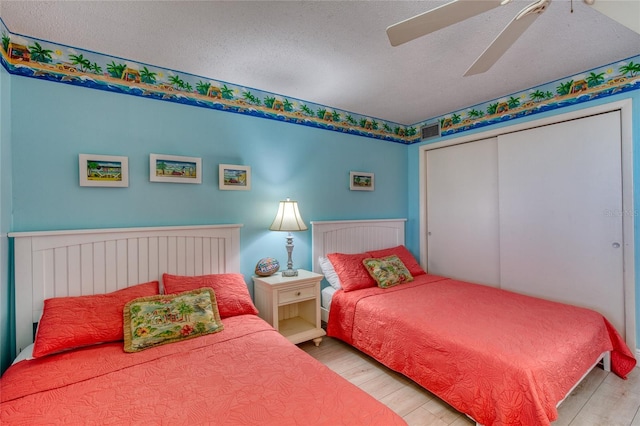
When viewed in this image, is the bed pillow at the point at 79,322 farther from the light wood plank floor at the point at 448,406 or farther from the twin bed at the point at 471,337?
the twin bed at the point at 471,337

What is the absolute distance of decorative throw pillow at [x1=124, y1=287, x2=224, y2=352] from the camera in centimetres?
168

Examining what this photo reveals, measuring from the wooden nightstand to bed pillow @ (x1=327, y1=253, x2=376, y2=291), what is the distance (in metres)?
0.25

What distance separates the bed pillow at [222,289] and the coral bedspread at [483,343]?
2.94 ft

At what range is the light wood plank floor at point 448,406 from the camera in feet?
5.82

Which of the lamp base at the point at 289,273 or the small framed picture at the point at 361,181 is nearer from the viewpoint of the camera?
the lamp base at the point at 289,273

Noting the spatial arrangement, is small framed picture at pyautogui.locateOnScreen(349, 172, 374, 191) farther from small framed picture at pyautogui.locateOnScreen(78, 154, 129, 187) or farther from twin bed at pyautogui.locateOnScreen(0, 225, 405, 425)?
small framed picture at pyautogui.locateOnScreen(78, 154, 129, 187)

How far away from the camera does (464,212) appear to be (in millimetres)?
3357

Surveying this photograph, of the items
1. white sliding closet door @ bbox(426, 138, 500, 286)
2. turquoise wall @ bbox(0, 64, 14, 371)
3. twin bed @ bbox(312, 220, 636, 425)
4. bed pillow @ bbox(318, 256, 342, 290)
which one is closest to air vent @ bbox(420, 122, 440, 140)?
white sliding closet door @ bbox(426, 138, 500, 286)

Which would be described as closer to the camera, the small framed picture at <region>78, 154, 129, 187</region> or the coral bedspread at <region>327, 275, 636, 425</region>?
the coral bedspread at <region>327, 275, 636, 425</region>

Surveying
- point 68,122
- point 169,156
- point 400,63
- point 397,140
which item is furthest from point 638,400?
point 68,122

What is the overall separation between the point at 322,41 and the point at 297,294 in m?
1.89

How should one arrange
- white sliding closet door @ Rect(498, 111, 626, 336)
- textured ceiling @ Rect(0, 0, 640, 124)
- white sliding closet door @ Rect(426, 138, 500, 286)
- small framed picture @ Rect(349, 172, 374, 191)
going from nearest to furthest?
1. textured ceiling @ Rect(0, 0, 640, 124)
2. white sliding closet door @ Rect(498, 111, 626, 336)
3. white sliding closet door @ Rect(426, 138, 500, 286)
4. small framed picture @ Rect(349, 172, 374, 191)

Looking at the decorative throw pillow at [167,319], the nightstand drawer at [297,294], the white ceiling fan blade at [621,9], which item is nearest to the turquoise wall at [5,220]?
the decorative throw pillow at [167,319]

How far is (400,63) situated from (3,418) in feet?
9.13
